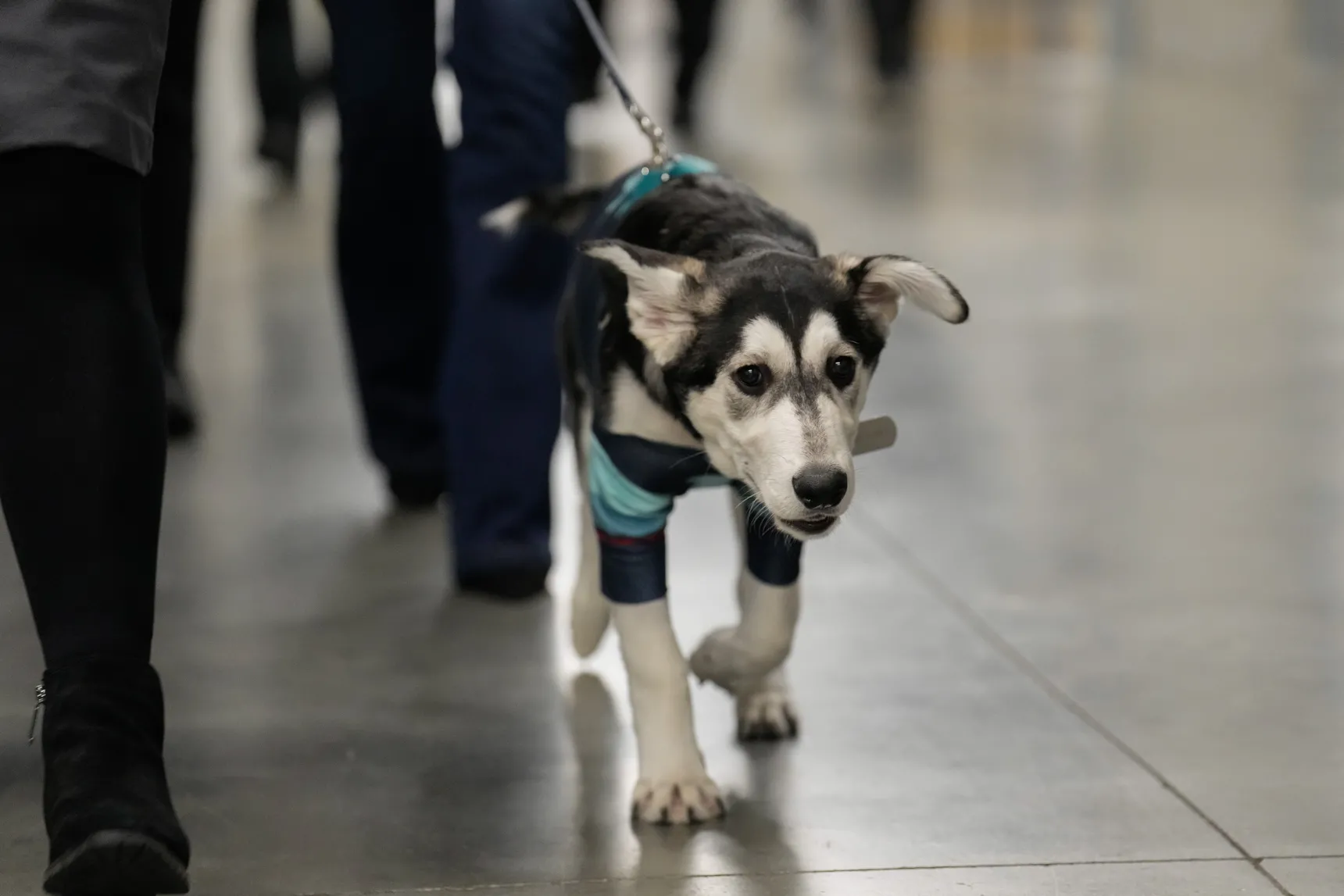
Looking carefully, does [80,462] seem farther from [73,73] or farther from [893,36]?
[893,36]

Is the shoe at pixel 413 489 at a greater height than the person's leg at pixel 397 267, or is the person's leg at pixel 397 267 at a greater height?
the person's leg at pixel 397 267

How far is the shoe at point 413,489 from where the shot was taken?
13.9ft

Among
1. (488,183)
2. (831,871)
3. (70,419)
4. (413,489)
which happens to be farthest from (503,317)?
(831,871)

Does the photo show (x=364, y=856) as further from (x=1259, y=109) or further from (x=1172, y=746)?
(x=1259, y=109)

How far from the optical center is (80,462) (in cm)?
234

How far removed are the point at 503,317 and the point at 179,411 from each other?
1.37 metres

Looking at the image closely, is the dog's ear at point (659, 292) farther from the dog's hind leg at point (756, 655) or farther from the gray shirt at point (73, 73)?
the gray shirt at point (73, 73)

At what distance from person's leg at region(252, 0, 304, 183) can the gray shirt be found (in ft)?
22.1

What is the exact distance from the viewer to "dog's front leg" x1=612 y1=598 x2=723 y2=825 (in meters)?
2.61

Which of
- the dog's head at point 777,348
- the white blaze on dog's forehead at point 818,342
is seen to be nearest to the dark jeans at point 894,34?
the dog's head at point 777,348

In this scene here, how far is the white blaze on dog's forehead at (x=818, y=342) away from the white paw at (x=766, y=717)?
70 cm

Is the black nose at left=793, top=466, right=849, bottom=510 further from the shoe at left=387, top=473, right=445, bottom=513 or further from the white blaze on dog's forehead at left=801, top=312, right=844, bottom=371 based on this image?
the shoe at left=387, top=473, right=445, bottom=513

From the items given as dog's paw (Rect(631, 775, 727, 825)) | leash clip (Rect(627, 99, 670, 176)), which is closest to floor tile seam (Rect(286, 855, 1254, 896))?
Result: dog's paw (Rect(631, 775, 727, 825))

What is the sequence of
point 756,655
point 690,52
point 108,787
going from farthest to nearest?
point 690,52
point 756,655
point 108,787
